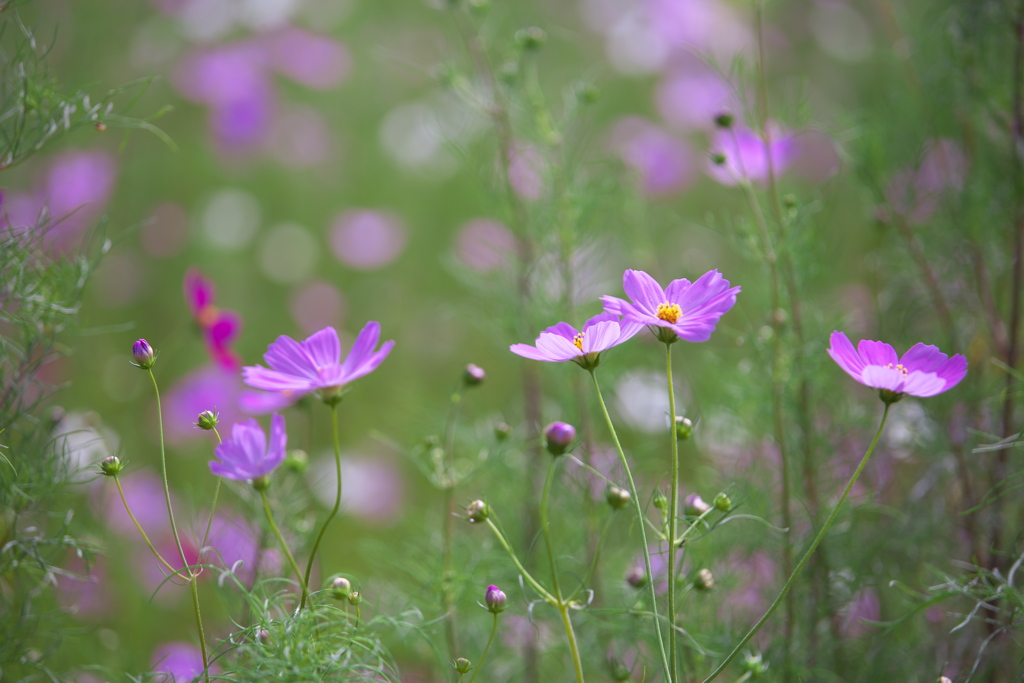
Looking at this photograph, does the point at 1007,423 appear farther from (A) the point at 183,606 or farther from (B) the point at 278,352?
(A) the point at 183,606

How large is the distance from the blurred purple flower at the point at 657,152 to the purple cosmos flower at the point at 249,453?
48.8 inches

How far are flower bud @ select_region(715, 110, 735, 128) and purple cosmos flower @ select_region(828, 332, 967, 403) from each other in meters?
0.28

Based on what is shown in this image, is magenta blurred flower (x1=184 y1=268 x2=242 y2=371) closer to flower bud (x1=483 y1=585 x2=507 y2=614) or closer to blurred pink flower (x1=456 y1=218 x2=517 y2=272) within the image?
flower bud (x1=483 y1=585 x2=507 y2=614)

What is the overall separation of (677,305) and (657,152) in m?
1.34

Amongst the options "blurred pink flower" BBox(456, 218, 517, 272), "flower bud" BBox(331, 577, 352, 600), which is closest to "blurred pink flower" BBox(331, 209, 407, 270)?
"blurred pink flower" BBox(456, 218, 517, 272)

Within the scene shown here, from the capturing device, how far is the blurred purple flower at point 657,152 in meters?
1.74

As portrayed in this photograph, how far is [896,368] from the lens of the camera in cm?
56

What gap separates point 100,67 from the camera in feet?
5.49

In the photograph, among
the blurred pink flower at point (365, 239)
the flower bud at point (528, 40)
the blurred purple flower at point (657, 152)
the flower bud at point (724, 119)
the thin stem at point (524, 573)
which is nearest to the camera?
the thin stem at point (524, 573)

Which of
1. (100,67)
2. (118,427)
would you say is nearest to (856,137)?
(118,427)

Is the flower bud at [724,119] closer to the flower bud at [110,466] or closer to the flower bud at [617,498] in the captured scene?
the flower bud at [617,498]

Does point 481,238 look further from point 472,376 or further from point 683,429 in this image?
point 683,429

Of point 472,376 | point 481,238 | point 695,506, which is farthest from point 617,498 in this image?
point 481,238

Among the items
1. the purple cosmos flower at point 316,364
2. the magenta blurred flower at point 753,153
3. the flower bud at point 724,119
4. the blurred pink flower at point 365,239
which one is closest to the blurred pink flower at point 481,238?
the blurred pink flower at point 365,239
